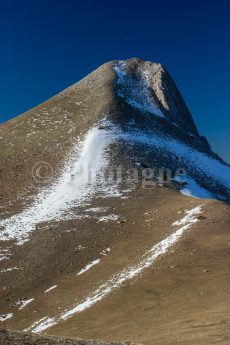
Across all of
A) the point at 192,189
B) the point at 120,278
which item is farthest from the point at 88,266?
the point at 192,189

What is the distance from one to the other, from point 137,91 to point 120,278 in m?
77.4

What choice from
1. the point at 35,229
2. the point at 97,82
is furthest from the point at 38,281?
the point at 97,82

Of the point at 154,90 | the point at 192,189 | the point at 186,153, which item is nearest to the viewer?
the point at 192,189

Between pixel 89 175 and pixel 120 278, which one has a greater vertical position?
pixel 89 175

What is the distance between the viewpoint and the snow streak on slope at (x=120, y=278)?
3009cm

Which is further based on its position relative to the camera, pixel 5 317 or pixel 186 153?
pixel 186 153

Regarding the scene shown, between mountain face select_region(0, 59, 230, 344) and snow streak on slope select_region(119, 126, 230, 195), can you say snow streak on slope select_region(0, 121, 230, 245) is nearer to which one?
snow streak on slope select_region(119, 126, 230, 195)

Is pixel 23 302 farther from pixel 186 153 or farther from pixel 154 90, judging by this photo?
pixel 154 90

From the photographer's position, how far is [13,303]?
3497cm

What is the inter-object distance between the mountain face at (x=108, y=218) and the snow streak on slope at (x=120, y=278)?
0.45 feet

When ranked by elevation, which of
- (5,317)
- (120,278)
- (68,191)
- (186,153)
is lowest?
(5,317)

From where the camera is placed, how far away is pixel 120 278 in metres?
33.6

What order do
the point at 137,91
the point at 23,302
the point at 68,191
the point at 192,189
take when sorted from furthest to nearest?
the point at 137,91
the point at 192,189
the point at 68,191
the point at 23,302

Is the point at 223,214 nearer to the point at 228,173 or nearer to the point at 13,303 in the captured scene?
the point at 13,303
